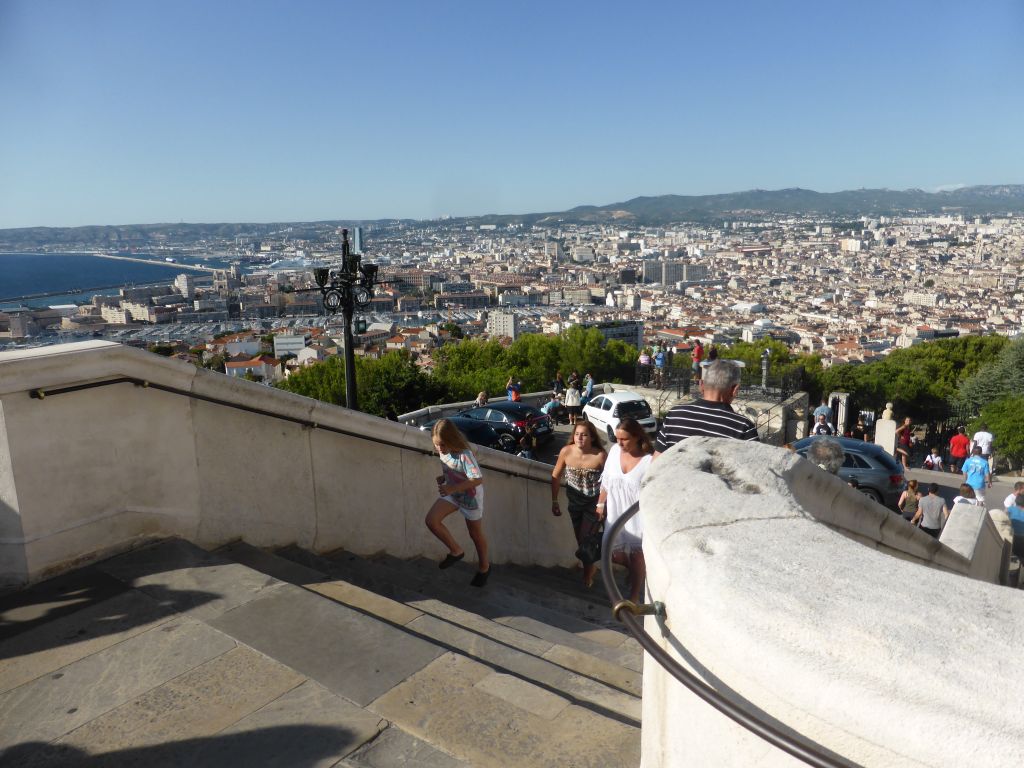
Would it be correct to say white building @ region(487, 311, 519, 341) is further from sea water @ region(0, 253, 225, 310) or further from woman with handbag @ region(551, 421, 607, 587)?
woman with handbag @ region(551, 421, 607, 587)

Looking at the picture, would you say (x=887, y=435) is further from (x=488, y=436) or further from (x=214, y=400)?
(x=214, y=400)

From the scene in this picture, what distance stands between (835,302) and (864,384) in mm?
135799

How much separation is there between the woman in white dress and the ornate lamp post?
5020 mm

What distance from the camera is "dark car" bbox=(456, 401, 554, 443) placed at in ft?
40.5

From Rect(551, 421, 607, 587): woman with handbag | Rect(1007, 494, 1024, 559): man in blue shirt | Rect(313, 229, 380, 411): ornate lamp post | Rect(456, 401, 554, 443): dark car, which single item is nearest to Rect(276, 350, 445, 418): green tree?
Rect(456, 401, 554, 443): dark car

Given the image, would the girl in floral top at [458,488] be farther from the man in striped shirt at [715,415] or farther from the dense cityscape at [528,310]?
the dense cityscape at [528,310]

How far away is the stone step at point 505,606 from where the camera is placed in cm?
348

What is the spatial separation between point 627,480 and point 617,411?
9789 mm

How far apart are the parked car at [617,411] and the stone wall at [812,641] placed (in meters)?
12.0

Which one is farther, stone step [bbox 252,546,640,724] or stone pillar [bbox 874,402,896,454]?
stone pillar [bbox 874,402,896,454]

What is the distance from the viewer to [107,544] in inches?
137

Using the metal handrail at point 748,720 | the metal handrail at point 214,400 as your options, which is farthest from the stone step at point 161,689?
the metal handrail at point 748,720

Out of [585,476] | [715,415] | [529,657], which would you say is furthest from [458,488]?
[715,415]

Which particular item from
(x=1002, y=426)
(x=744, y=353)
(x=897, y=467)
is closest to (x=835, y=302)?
(x=744, y=353)
